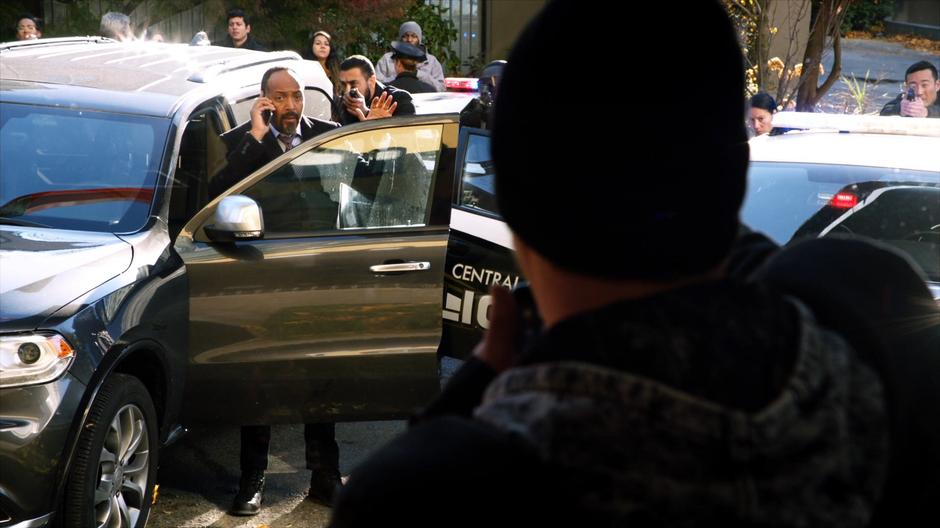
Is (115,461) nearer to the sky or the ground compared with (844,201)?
nearer to the ground

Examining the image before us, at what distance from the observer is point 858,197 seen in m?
4.39

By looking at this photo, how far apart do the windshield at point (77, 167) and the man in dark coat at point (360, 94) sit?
194 cm

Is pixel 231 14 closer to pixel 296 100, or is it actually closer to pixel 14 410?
pixel 296 100

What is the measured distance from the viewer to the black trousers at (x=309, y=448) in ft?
15.9

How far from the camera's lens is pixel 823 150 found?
4602mm

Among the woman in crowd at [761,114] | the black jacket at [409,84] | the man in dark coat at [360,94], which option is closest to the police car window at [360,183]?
the man in dark coat at [360,94]

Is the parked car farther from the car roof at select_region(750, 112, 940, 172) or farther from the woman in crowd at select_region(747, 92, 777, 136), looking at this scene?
the woman in crowd at select_region(747, 92, 777, 136)

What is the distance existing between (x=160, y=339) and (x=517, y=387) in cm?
368

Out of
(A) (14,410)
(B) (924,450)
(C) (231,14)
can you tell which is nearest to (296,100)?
(A) (14,410)

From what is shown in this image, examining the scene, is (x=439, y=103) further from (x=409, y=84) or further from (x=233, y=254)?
(x=233, y=254)

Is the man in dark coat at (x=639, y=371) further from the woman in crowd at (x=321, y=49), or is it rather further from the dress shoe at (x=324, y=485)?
the woman in crowd at (x=321, y=49)

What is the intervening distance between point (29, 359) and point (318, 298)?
1219 millimetres

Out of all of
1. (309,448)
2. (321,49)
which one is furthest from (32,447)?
(321,49)

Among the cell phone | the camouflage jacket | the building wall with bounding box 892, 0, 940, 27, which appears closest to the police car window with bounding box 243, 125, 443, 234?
the cell phone
